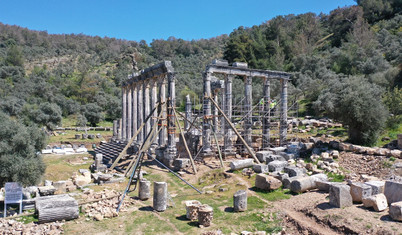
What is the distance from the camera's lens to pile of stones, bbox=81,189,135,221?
11903 millimetres

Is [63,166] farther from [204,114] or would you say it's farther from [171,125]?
[204,114]

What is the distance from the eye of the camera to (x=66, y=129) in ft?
135

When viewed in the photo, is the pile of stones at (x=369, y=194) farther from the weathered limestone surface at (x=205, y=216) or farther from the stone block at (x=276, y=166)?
the stone block at (x=276, y=166)

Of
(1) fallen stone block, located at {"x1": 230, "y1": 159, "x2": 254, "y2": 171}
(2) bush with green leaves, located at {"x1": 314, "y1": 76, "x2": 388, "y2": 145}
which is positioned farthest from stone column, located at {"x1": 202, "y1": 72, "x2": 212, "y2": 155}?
(2) bush with green leaves, located at {"x1": 314, "y1": 76, "x2": 388, "y2": 145}

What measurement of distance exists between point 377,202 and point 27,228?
11.8 m

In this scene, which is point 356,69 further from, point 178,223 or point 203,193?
point 178,223

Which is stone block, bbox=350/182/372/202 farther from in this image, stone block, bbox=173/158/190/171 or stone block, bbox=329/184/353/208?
stone block, bbox=173/158/190/171

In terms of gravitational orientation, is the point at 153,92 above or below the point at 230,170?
above

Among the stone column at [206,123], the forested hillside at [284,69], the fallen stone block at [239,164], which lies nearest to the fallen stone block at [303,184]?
the fallen stone block at [239,164]

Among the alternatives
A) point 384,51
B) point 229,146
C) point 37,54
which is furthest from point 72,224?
point 37,54

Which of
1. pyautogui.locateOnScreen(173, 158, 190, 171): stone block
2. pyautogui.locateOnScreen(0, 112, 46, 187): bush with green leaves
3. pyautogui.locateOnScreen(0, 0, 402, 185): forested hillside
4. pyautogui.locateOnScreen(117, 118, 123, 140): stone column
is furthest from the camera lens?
pyautogui.locateOnScreen(117, 118, 123, 140): stone column

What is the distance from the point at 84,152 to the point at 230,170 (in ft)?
59.0

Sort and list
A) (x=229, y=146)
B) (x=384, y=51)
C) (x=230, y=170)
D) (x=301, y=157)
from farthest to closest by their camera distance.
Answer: (x=384, y=51) → (x=229, y=146) → (x=301, y=157) → (x=230, y=170)

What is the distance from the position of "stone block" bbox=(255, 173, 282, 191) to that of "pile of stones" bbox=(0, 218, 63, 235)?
825 cm
